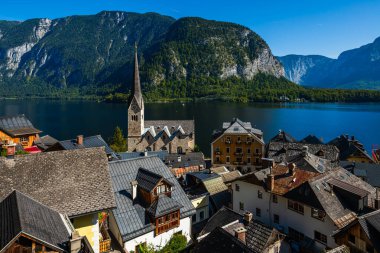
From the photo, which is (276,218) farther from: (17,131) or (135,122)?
(135,122)

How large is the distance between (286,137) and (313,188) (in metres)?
38.5

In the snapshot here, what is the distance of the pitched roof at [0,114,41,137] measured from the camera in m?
47.4

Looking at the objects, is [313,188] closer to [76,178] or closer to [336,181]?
[336,181]

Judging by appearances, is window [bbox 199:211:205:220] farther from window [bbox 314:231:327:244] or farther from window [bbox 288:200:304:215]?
window [bbox 314:231:327:244]

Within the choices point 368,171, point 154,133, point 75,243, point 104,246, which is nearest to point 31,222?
point 75,243

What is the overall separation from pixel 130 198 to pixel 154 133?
56594mm

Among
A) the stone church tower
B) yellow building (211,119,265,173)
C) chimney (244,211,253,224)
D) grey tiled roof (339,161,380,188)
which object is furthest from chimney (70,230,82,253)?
the stone church tower

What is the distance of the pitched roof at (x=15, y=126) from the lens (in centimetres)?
4744

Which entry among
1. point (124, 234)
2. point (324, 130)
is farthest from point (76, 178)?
point (324, 130)

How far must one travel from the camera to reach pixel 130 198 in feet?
75.5

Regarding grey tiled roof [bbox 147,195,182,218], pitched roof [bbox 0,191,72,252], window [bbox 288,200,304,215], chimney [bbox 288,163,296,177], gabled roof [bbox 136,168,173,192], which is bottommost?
window [bbox 288,200,304,215]

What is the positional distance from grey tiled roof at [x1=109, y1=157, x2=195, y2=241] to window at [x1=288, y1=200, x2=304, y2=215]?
1052 cm

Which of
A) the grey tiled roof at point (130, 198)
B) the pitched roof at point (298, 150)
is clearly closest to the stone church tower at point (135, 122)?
the pitched roof at point (298, 150)

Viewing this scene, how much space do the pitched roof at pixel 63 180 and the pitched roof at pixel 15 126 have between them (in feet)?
116
